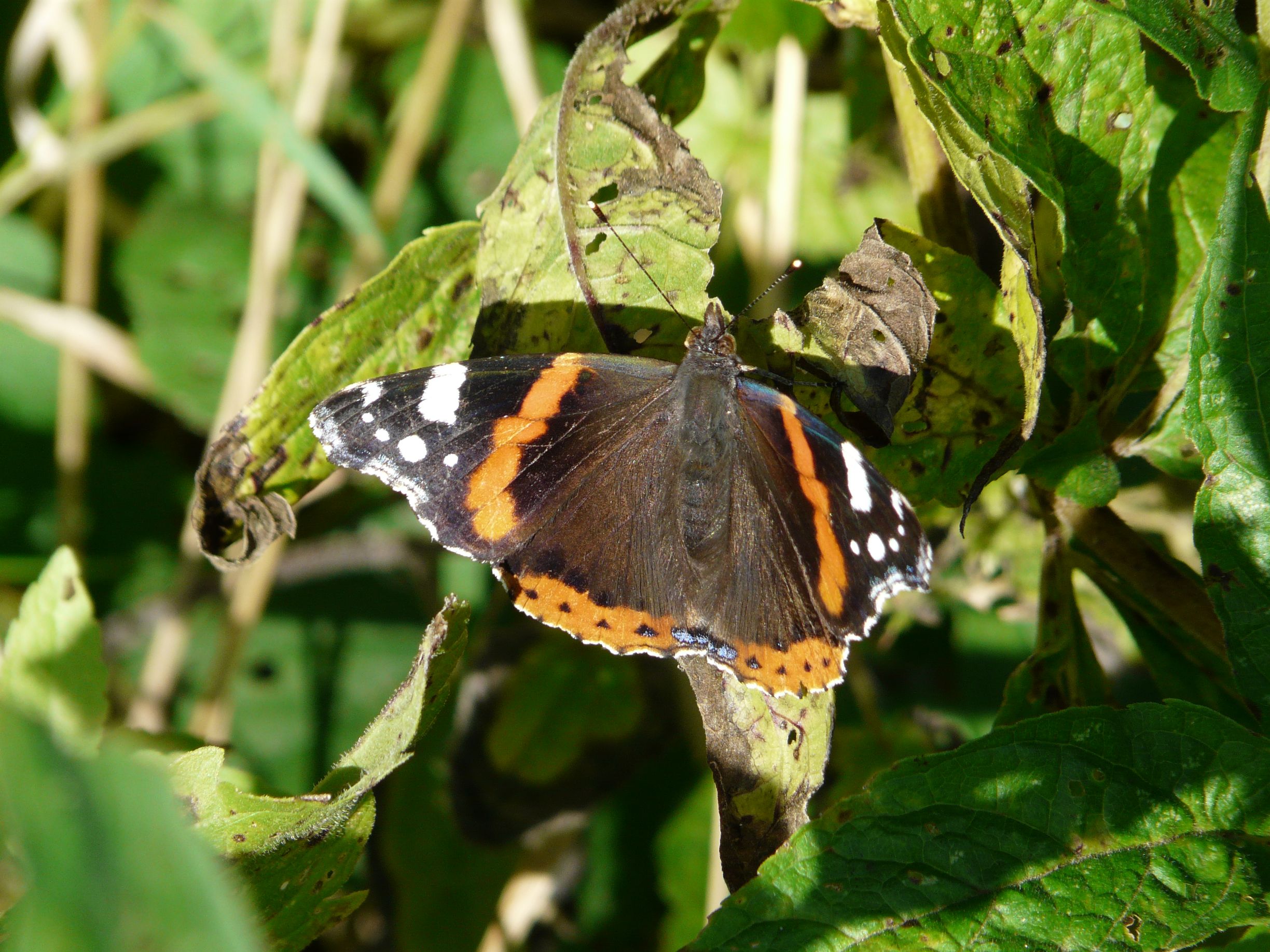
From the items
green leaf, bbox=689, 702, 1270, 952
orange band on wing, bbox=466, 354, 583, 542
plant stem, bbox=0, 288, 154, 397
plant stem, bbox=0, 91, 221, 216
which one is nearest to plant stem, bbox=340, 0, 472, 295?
plant stem, bbox=0, 91, 221, 216

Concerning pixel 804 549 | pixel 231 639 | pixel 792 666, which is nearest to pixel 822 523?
pixel 804 549

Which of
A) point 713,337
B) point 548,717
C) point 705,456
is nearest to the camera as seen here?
point 713,337

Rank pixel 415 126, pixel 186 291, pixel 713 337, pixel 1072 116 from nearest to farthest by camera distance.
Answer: pixel 1072 116 < pixel 713 337 < pixel 415 126 < pixel 186 291

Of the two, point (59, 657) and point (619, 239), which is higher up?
point (619, 239)

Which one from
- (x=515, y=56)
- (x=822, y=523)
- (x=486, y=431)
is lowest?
(x=822, y=523)

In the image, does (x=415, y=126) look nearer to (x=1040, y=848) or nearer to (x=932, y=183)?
(x=932, y=183)

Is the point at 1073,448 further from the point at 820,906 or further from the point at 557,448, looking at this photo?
the point at 557,448

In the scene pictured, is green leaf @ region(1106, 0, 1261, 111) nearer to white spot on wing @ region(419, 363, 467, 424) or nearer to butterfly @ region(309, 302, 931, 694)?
butterfly @ region(309, 302, 931, 694)

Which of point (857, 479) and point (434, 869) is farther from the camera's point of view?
point (434, 869)
